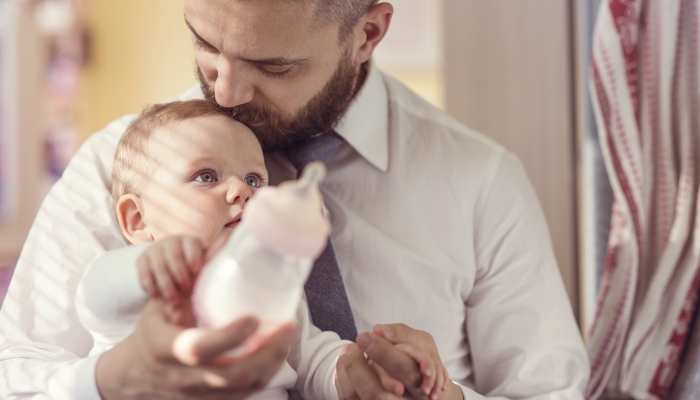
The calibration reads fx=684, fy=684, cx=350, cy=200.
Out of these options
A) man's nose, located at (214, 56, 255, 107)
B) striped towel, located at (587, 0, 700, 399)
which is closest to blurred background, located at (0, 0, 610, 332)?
striped towel, located at (587, 0, 700, 399)

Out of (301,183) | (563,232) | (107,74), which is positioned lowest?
(107,74)

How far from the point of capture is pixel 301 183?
27.0 inches

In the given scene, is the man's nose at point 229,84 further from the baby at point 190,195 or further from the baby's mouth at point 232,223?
the baby's mouth at point 232,223

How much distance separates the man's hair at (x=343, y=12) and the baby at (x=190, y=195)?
0.79 ft

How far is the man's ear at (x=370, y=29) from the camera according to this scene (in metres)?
1.29

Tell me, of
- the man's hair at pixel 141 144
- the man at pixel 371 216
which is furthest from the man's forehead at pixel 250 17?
the man's hair at pixel 141 144

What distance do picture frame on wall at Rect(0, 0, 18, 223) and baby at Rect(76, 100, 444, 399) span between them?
2712mm

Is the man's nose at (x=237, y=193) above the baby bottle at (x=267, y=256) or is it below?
below

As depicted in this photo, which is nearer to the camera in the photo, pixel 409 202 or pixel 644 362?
pixel 409 202

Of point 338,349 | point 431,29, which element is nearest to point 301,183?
point 338,349

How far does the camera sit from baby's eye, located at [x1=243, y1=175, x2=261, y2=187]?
3.43 feet

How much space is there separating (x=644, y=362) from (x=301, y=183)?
1115 mm

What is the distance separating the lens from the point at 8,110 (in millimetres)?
3484

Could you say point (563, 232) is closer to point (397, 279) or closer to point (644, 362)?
point (644, 362)
